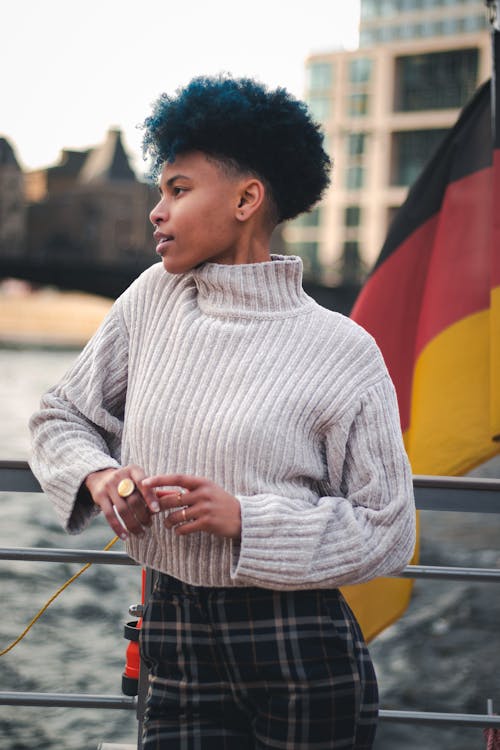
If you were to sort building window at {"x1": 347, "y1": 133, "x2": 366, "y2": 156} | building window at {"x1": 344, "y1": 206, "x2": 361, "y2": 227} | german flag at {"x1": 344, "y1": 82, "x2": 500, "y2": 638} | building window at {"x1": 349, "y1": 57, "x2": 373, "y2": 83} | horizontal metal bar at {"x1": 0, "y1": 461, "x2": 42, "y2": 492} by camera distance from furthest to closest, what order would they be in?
building window at {"x1": 349, "y1": 57, "x2": 373, "y2": 83} < building window at {"x1": 347, "y1": 133, "x2": 366, "y2": 156} < building window at {"x1": 344, "y1": 206, "x2": 361, "y2": 227} < german flag at {"x1": 344, "y1": 82, "x2": 500, "y2": 638} < horizontal metal bar at {"x1": 0, "y1": 461, "x2": 42, "y2": 492}

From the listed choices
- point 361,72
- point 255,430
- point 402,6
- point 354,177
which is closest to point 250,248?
point 255,430

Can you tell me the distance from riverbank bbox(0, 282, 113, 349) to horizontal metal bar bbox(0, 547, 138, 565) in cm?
3341

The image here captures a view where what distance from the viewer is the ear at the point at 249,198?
4.00 feet

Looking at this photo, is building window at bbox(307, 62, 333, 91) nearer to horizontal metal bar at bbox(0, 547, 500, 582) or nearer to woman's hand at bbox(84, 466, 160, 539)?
horizontal metal bar at bbox(0, 547, 500, 582)

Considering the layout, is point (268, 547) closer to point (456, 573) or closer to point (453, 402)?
point (456, 573)

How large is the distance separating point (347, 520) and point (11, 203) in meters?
51.5

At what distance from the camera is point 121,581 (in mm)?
21391

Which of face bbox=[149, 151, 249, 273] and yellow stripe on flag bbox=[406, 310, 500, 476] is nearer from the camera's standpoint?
face bbox=[149, 151, 249, 273]

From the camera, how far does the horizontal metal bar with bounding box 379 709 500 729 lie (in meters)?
1.80

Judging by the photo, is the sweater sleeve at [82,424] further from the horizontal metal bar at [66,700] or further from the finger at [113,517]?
the horizontal metal bar at [66,700]

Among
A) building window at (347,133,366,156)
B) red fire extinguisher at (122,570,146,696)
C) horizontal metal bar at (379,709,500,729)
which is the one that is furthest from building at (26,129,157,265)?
horizontal metal bar at (379,709,500,729)

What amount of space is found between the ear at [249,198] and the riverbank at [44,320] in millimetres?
33982

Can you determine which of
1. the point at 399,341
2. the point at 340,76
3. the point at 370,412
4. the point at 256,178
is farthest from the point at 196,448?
the point at 340,76

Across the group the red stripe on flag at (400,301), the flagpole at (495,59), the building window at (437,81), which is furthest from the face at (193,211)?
the building window at (437,81)
